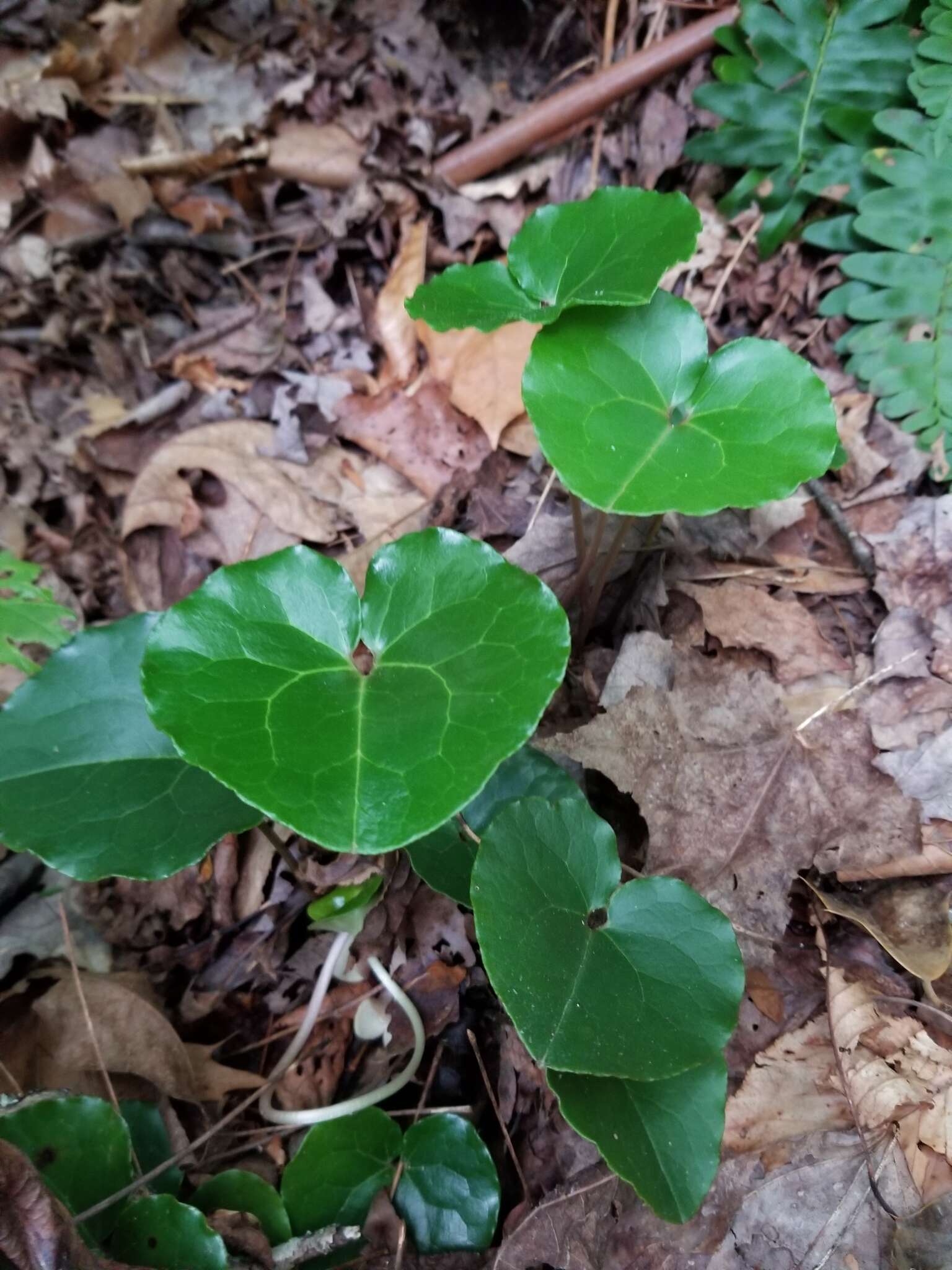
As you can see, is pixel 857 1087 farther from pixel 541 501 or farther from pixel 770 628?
pixel 541 501

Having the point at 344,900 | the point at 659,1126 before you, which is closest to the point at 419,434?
the point at 344,900

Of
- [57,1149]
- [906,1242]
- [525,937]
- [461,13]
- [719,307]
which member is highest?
[461,13]

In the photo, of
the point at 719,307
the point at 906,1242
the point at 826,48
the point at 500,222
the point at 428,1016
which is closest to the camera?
the point at 906,1242

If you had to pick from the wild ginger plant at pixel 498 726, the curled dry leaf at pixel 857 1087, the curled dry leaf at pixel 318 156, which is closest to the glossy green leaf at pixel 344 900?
the wild ginger plant at pixel 498 726

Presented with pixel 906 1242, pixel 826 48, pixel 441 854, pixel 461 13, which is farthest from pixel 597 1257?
pixel 461 13

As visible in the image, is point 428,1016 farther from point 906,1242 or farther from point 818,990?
point 906,1242
